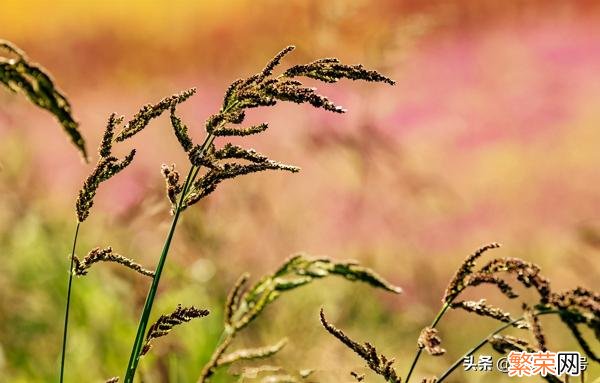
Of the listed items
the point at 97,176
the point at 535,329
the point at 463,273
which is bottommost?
the point at 535,329

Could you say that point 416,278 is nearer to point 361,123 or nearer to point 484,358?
point 361,123

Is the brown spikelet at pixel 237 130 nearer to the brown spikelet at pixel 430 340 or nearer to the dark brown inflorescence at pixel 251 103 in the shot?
the dark brown inflorescence at pixel 251 103

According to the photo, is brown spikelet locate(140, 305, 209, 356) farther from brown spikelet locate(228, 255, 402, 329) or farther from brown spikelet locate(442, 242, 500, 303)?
brown spikelet locate(442, 242, 500, 303)

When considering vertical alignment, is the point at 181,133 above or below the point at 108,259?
above

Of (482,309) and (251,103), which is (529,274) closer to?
(482,309)

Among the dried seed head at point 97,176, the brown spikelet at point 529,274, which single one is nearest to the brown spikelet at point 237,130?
the dried seed head at point 97,176

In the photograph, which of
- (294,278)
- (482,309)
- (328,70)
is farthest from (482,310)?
(328,70)

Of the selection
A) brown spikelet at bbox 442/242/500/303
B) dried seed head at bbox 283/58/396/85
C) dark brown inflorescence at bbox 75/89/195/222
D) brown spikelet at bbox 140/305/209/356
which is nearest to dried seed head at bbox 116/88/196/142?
dark brown inflorescence at bbox 75/89/195/222

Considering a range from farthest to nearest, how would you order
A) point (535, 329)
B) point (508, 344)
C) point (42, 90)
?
point (508, 344), point (535, 329), point (42, 90)
